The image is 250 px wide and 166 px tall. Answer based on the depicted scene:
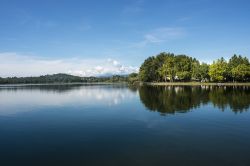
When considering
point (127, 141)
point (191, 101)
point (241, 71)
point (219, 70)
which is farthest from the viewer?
point (219, 70)

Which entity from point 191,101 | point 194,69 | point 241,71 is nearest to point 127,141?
point 191,101

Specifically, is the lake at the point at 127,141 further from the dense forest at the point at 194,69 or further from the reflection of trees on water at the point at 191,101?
the dense forest at the point at 194,69

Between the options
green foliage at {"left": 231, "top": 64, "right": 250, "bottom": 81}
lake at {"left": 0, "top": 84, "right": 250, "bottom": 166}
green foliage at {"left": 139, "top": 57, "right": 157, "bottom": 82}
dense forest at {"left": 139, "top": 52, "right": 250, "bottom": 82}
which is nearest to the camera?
lake at {"left": 0, "top": 84, "right": 250, "bottom": 166}

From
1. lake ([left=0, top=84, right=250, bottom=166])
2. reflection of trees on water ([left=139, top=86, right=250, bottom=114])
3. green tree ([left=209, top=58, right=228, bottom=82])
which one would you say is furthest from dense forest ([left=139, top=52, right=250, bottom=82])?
lake ([left=0, top=84, right=250, bottom=166])

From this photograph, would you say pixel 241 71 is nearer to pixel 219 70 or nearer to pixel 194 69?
pixel 219 70

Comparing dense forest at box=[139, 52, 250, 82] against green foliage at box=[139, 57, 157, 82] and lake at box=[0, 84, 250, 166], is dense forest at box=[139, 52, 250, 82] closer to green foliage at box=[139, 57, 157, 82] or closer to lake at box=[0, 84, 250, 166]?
green foliage at box=[139, 57, 157, 82]

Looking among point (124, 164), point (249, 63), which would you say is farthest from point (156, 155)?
point (249, 63)

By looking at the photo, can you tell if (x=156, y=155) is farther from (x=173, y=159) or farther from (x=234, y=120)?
(x=234, y=120)

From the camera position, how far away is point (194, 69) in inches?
5285

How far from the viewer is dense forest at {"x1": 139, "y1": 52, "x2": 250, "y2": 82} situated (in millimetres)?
120438

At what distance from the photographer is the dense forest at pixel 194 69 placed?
120m

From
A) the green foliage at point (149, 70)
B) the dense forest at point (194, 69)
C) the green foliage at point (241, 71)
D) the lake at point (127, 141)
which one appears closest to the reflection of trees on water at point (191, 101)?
the lake at point (127, 141)

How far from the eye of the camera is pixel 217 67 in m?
121

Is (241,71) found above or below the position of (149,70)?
below
